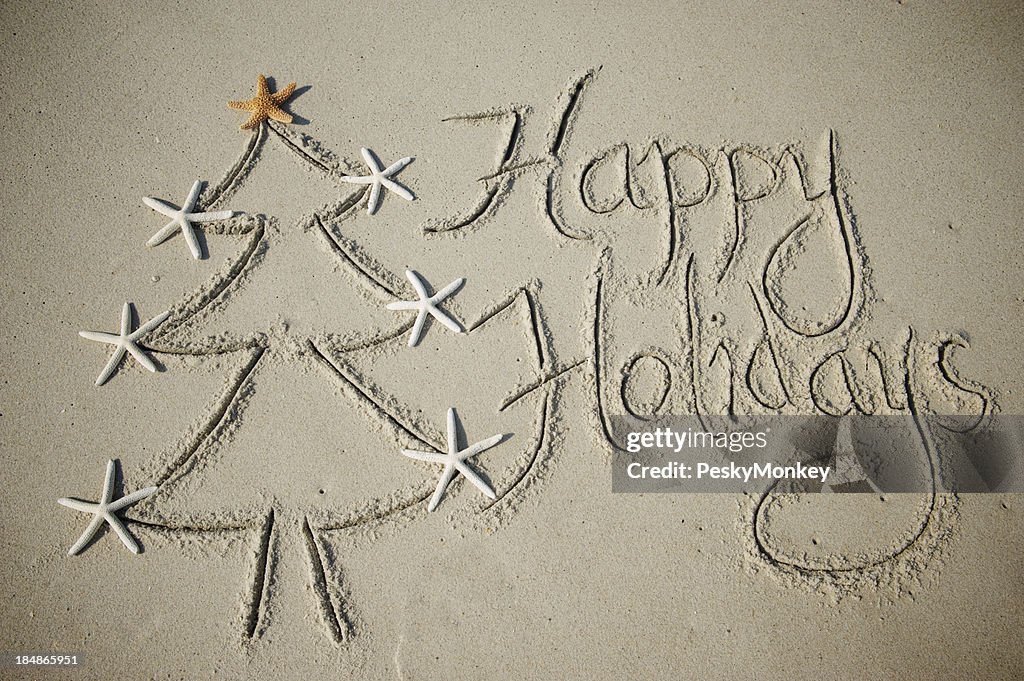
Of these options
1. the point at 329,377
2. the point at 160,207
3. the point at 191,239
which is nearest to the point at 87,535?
the point at 329,377

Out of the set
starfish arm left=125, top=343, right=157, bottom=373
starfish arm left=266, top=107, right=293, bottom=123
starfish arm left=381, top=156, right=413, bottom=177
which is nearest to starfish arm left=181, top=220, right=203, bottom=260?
starfish arm left=125, top=343, right=157, bottom=373

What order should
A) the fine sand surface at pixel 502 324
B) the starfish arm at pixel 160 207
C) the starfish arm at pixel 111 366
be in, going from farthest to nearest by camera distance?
the starfish arm at pixel 160 207
the starfish arm at pixel 111 366
the fine sand surface at pixel 502 324

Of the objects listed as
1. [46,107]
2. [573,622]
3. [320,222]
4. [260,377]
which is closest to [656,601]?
[573,622]

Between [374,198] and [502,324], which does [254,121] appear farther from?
[502,324]

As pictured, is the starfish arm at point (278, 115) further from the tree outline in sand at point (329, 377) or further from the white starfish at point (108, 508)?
the white starfish at point (108, 508)

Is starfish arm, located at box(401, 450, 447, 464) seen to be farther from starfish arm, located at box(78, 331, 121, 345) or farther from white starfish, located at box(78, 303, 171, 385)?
starfish arm, located at box(78, 331, 121, 345)

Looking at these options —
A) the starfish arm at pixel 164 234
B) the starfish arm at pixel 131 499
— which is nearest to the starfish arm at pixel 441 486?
the starfish arm at pixel 131 499

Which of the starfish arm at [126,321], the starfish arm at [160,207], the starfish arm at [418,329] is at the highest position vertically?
the starfish arm at [160,207]
